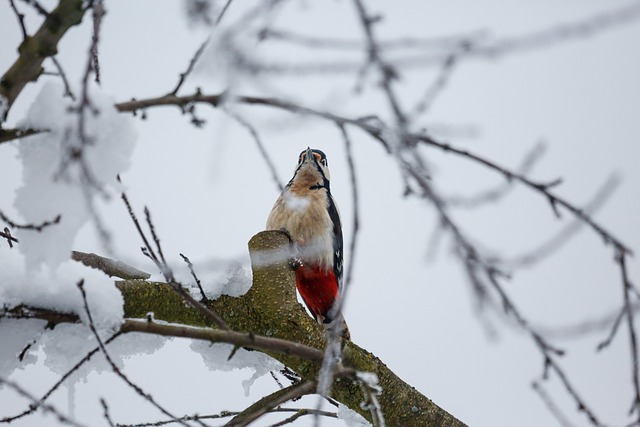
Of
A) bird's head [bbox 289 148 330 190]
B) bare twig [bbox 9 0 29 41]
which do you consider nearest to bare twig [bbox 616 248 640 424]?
bare twig [bbox 9 0 29 41]

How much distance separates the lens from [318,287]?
4.63m

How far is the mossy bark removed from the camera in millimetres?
2711

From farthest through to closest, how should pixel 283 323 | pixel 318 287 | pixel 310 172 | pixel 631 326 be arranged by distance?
pixel 310 172
pixel 318 287
pixel 283 323
pixel 631 326

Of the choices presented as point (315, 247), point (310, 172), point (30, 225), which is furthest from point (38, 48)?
point (310, 172)

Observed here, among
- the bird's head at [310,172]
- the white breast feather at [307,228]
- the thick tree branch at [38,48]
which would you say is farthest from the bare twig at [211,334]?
the bird's head at [310,172]

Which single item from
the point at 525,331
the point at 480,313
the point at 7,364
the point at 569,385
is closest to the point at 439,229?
the point at 480,313

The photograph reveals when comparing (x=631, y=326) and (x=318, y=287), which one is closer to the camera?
(x=631, y=326)

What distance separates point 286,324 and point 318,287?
175cm

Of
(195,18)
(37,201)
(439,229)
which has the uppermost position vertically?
(195,18)

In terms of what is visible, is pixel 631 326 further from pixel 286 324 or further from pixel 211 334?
→ pixel 286 324

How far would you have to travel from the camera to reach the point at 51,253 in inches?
66.3

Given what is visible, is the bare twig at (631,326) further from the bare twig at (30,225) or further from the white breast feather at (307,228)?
the white breast feather at (307,228)

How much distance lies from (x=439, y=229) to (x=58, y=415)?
3.59ft

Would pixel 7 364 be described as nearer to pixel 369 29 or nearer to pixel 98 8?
pixel 98 8
